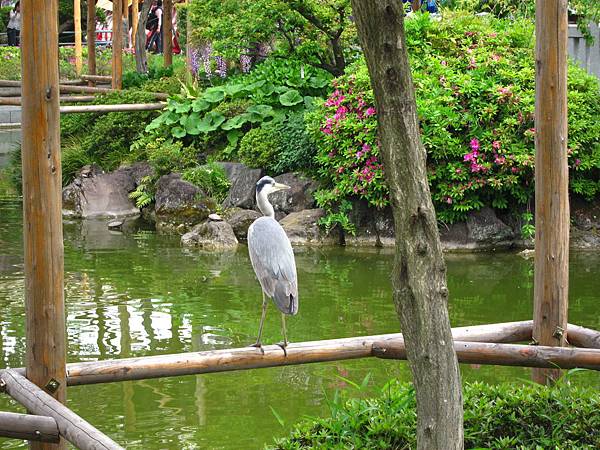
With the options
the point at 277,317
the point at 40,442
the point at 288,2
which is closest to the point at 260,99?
the point at 288,2

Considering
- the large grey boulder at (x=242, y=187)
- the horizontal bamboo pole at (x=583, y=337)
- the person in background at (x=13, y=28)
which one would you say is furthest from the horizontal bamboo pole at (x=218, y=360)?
the person in background at (x=13, y=28)

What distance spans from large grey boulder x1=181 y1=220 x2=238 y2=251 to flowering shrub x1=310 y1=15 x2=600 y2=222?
1192mm

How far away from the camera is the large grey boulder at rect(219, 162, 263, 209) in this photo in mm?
12859

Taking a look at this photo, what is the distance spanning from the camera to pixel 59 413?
4242mm

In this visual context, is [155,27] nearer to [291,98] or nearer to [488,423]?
[291,98]

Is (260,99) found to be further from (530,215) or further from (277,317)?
(277,317)

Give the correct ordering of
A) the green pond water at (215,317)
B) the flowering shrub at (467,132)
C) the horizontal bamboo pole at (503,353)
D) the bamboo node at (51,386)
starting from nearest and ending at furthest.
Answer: the bamboo node at (51,386) → the horizontal bamboo pole at (503,353) → the green pond water at (215,317) → the flowering shrub at (467,132)

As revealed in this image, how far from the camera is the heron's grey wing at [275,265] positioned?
17.6 ft

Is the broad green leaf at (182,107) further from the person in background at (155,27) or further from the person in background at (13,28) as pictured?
the person in background at (155,27)

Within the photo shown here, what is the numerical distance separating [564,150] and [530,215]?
19.6 feet

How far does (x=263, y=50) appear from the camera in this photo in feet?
52.0

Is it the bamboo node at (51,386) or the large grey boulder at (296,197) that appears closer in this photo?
the bamboo node at (51,386)

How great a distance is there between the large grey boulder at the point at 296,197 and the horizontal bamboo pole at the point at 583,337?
714 cm

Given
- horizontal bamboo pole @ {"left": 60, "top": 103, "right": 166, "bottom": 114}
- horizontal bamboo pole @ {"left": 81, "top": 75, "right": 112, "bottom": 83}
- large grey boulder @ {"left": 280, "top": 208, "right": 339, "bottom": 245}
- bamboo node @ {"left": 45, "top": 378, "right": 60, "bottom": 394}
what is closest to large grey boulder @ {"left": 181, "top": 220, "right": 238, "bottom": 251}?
large grey boulder @ {"left": 280, "top": 208, "right": 339, "bottom": 245}
